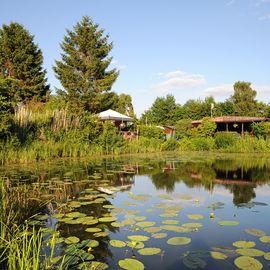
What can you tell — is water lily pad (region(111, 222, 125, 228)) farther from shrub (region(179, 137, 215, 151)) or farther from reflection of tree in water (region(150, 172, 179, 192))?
shrub (region(179, 137, 215, 151))

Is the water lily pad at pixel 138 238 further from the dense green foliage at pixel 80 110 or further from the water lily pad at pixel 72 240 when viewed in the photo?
the dense green foliage at pixel 80 110

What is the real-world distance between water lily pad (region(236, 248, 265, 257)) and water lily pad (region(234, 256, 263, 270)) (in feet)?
0.44

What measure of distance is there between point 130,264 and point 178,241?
31.4 inches

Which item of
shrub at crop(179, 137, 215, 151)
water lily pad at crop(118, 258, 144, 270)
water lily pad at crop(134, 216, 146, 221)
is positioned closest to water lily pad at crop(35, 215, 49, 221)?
water lily pad at crop(134, 216, 146, 221)

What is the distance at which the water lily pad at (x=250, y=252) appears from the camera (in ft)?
9.59

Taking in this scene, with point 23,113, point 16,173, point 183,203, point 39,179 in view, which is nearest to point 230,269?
point 183,203

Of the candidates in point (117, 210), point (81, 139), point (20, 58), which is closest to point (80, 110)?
point (81, 139)

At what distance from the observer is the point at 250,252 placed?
2979 millimetres

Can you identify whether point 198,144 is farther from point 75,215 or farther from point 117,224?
point 117,224

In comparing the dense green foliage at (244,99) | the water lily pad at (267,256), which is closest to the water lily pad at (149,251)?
the water lily pad at (267,256)

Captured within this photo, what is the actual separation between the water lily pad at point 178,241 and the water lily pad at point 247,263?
62cm

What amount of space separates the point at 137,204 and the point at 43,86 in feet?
68.3

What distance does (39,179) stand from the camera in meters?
7.02

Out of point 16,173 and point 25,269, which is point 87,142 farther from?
point 25,269
